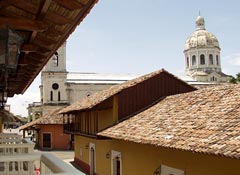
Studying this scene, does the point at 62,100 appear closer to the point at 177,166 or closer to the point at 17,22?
the point at 177,166

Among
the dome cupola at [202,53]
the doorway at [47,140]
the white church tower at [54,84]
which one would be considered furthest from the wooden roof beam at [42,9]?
the dome cupola at [202,53]

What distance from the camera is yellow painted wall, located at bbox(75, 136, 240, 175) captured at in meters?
8.30

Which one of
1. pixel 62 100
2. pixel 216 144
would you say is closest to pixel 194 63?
pixel 62 100

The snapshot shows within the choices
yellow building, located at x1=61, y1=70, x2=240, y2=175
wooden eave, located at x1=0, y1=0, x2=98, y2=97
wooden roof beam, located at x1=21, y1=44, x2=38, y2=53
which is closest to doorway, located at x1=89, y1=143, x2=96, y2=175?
yellow building, located at x1=61, y1=70, x2=240, y2=175

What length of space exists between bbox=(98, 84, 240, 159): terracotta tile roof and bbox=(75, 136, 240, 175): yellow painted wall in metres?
0.48

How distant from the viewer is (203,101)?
12.8m

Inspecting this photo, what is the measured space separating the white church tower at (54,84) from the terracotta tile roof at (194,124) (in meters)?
36.7

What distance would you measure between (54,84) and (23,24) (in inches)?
1921

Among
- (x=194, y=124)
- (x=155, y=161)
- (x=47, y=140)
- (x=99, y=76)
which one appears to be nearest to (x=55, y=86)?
(x=99, y=76)

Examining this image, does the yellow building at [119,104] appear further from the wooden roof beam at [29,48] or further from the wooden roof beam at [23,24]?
the wooden roof beam at [23,24]

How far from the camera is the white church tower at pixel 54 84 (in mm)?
51156

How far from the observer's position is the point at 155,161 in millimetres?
11531

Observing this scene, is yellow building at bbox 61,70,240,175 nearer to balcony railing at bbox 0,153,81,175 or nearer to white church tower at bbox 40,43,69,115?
balcony railing at bbox 0,153,81,175

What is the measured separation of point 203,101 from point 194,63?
54.2 metres
